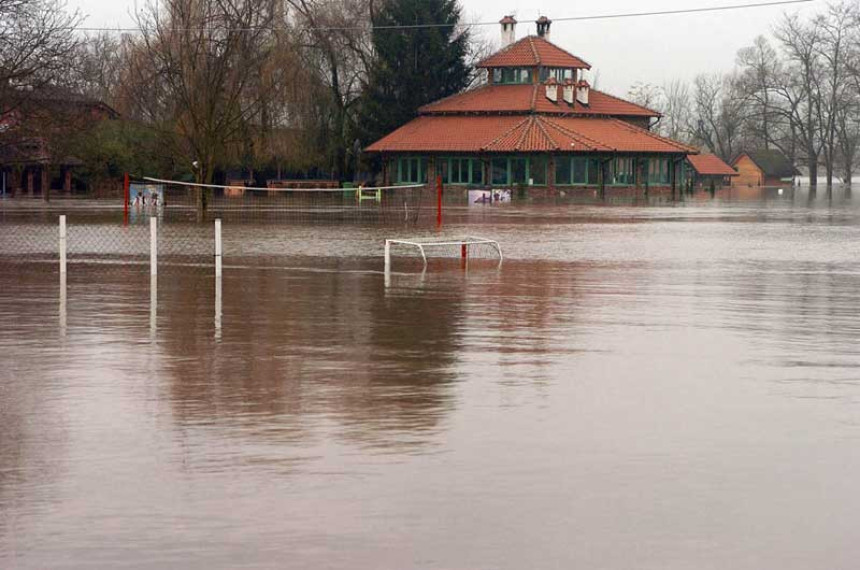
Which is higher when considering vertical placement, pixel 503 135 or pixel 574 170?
pixel 503 135

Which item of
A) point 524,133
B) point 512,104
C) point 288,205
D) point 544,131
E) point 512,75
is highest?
point 512,75

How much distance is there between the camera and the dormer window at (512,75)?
92750 millimetres

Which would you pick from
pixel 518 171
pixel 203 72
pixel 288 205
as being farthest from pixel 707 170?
pixel 203 72

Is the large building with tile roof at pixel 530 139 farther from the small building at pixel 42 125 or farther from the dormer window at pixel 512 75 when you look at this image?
the small building at pixel 42 125

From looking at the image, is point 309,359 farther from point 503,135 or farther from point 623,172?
point 623,172

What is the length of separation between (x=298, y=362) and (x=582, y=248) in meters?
19.9

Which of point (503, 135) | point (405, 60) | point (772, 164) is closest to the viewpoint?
point (503, 135)

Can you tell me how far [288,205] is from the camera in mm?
70875

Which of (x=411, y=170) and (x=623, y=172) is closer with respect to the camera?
(x=411, y=170)

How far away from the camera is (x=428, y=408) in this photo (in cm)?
1034

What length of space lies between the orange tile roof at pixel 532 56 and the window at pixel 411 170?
8.64m

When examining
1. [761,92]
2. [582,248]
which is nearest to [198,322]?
[582,248]

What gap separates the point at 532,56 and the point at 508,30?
10.3 metres

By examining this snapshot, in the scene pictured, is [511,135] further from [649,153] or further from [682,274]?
[682,274]
